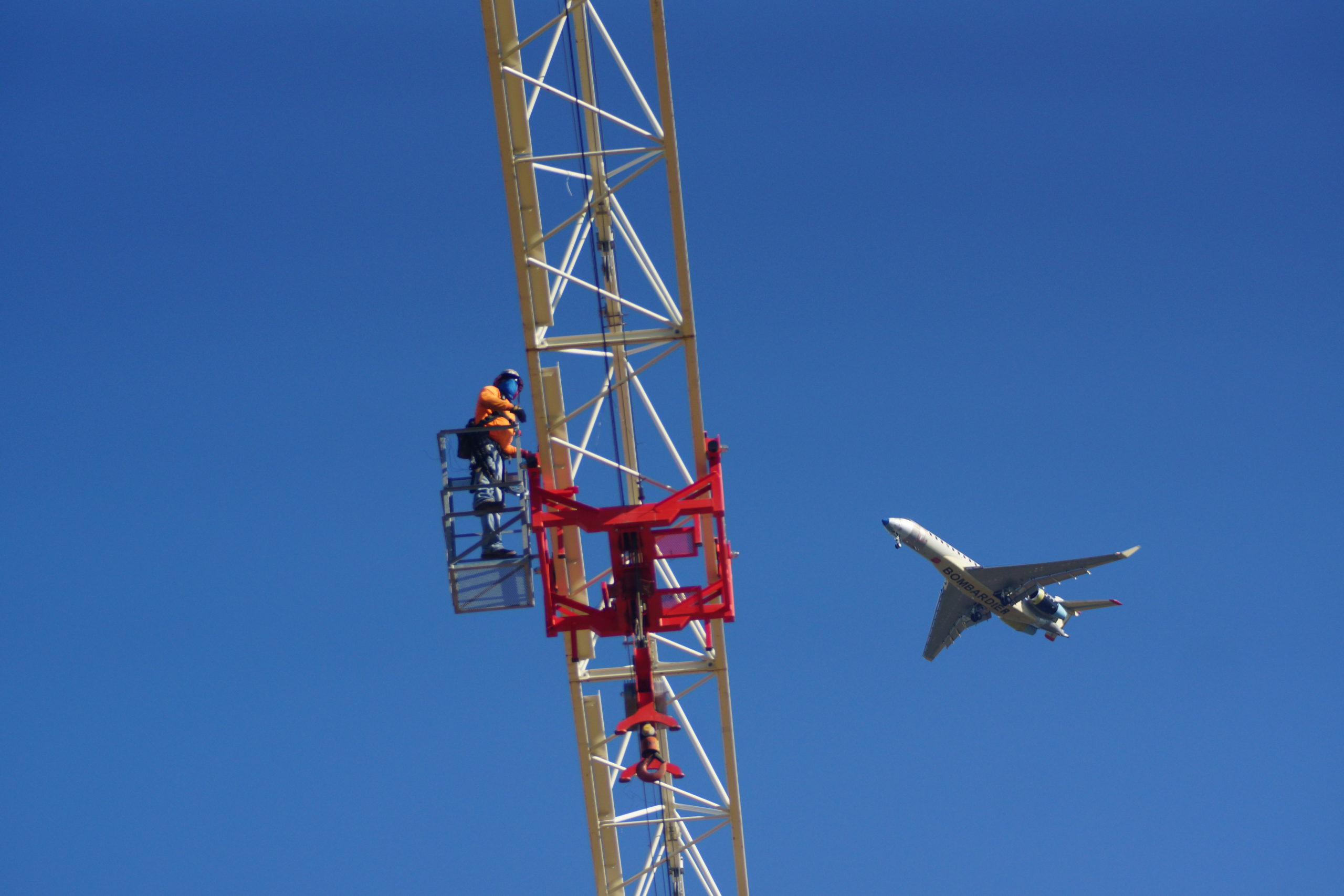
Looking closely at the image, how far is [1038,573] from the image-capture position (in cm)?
5803

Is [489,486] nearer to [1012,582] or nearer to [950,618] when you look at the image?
[1012,582]

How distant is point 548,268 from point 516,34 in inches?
163

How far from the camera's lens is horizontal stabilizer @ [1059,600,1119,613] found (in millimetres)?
60031

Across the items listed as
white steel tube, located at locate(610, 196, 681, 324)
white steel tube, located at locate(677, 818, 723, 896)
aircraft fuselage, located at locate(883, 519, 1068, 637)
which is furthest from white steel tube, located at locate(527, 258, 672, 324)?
aircraft fuselage, located at locate(883, 519, 1068, 637)

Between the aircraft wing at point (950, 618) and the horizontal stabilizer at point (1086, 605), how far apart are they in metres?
3.55

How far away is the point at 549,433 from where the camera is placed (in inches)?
997

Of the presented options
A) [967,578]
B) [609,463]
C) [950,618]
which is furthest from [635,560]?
[950,618]

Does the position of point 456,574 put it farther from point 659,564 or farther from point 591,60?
point 591,60

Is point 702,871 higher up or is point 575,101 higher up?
point 575,101

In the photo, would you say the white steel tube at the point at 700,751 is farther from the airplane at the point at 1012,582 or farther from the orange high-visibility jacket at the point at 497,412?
the airplane at the point at 1012,582

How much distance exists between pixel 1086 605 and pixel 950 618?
6.86 metres

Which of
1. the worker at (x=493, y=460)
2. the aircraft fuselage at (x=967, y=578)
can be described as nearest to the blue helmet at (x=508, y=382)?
the worker at (x=493, y=460)

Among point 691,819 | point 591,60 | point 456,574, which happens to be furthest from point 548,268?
point 691,819

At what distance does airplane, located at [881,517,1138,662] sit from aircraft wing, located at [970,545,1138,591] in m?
0.02
